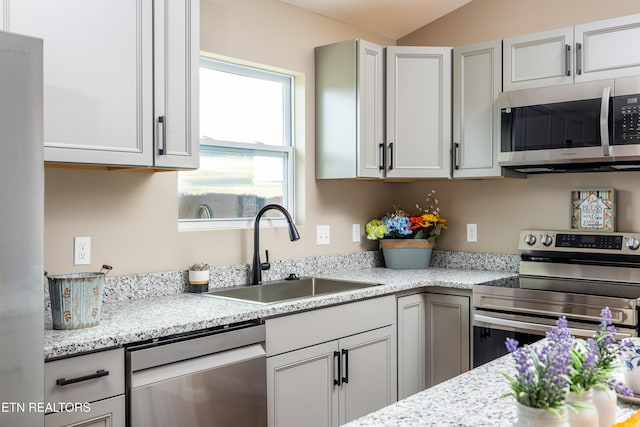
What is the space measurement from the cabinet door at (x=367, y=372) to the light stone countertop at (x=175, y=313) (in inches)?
8.3

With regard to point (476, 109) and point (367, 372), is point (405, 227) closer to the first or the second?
point (476, 109)

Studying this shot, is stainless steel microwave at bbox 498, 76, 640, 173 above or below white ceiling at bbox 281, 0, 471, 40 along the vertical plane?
below

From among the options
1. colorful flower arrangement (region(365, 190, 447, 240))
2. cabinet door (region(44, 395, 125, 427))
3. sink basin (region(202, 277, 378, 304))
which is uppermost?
colorful flower arrangement (region(365, 190, 447, 240))

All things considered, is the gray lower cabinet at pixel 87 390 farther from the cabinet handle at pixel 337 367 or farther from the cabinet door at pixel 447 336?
the cabinet door at pixel 447 336

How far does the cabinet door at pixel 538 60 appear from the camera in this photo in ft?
9.98

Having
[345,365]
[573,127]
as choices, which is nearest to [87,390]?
[345,365]

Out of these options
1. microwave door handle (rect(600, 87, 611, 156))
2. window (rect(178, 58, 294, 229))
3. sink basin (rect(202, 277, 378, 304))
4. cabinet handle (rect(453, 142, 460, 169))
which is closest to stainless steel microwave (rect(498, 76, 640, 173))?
microwave door handle (rect(600, 87, 611, 156))

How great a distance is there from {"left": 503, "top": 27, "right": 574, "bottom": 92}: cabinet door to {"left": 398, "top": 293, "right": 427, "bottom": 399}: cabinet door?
1.29m

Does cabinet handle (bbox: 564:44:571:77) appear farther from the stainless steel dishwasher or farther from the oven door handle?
the stainless steel dishwasher

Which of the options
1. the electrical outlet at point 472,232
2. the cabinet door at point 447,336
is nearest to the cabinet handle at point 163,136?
the cabinet door at point 447,336

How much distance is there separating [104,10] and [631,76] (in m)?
2.36

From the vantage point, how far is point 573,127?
2.95 m

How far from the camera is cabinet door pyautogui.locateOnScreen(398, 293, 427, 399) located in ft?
10.0

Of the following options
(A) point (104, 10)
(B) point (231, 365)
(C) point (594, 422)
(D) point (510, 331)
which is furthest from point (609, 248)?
(A) point (104, 10)
